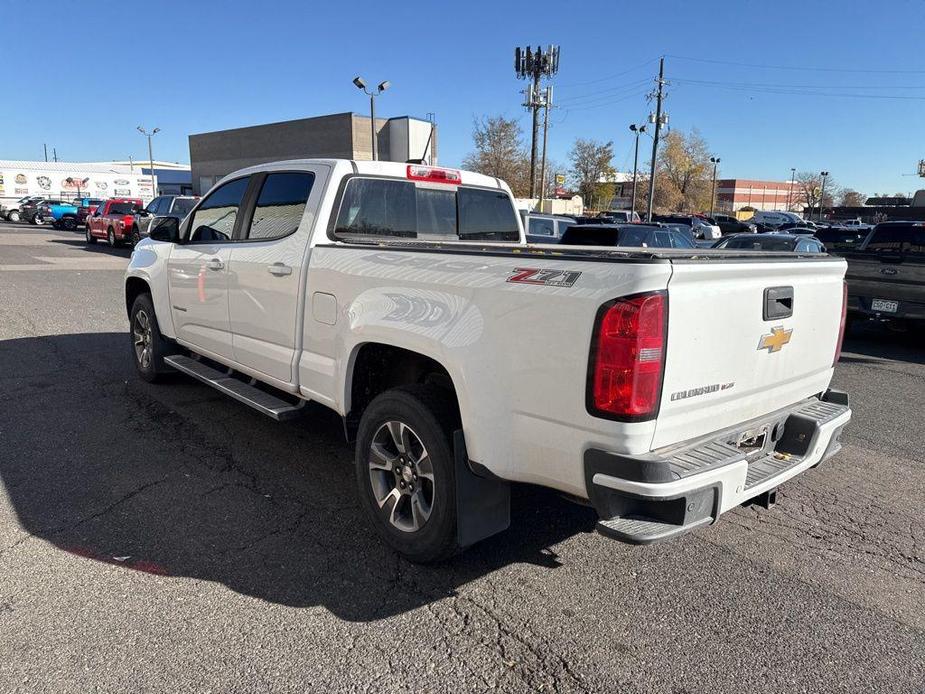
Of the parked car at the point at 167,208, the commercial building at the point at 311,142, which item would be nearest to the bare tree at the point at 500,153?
the commercial building at the point at 311,142

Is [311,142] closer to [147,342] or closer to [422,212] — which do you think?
[147,342]

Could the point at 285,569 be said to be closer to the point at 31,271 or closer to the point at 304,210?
the point at 304,210

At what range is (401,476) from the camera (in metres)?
3.49

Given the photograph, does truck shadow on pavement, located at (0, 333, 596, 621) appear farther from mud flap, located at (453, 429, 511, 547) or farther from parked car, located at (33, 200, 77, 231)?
parked car, located at (33, 200, 77, 231)

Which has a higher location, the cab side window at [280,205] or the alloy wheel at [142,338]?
the cab side window at [280,205]

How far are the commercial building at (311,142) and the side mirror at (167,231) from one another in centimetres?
4340

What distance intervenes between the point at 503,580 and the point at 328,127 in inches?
2292

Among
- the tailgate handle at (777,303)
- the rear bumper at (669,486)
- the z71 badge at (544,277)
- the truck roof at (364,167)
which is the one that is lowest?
the rear bumper at (669,486)

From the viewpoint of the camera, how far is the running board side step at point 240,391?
4312 mm

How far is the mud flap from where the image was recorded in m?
3.07

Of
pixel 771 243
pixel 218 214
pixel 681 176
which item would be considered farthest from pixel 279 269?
pixel 681 176

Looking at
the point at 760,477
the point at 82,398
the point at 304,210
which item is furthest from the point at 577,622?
the point at 82,398

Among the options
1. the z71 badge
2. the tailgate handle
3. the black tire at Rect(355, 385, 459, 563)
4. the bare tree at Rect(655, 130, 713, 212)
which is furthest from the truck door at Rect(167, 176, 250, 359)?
the bare tree at Rect(655, 130, 713, 212)

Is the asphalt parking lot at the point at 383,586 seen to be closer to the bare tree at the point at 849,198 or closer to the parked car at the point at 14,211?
the parked car at the point at 14,211
